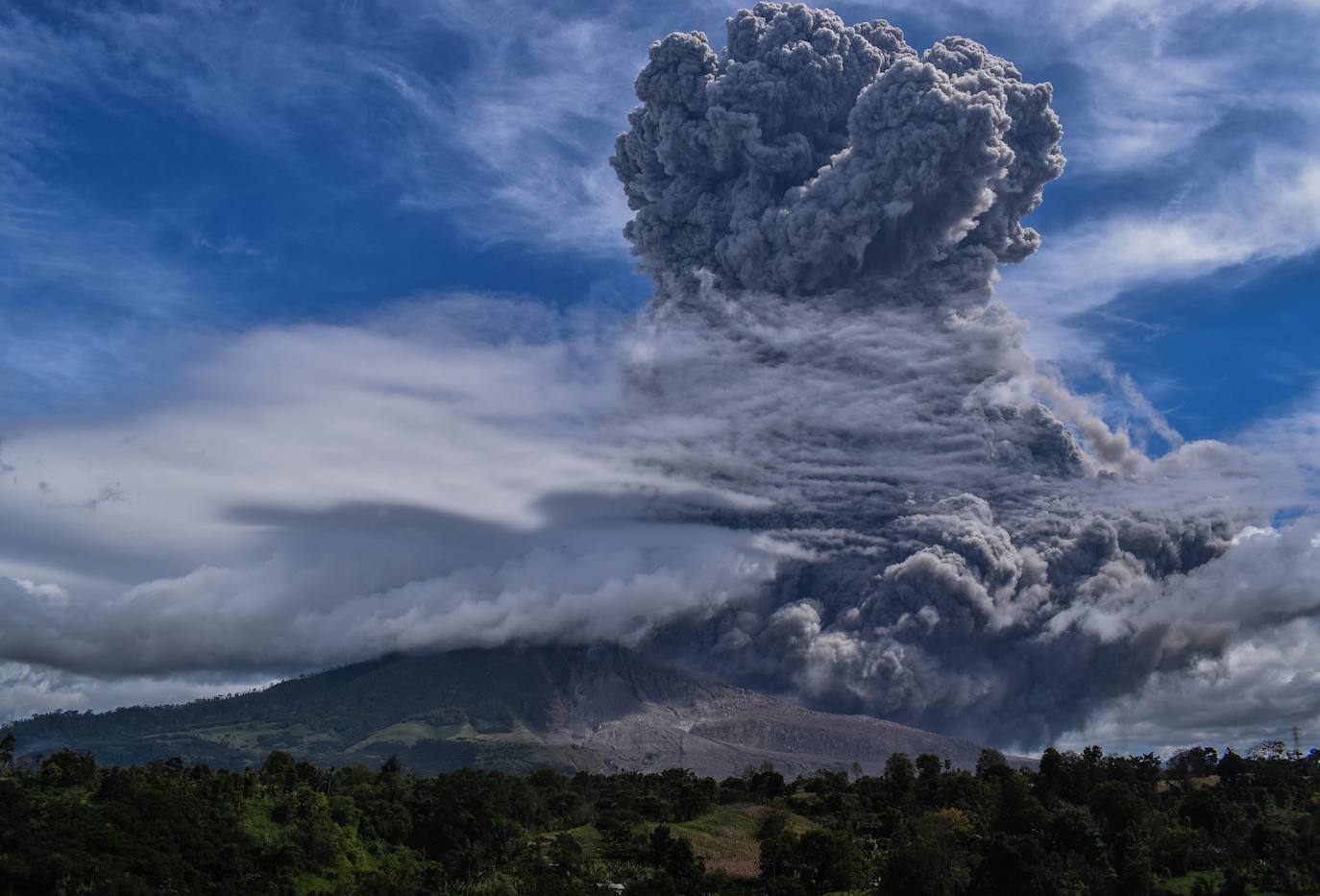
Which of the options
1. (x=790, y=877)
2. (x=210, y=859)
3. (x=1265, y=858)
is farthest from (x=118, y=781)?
(x=1265, y=858)

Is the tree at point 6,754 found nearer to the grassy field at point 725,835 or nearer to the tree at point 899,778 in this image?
the grassy field at point 725,835

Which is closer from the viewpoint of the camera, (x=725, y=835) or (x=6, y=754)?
(x=6, y=754)

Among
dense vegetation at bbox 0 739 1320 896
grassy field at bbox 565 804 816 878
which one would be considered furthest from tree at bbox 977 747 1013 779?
grassy field at bbox 565 804 816 878

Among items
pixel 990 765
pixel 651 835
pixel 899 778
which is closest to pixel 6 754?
pixel 651 835

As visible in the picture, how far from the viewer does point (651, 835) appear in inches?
3541

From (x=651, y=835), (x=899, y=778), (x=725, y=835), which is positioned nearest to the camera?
(x=651, y=835)

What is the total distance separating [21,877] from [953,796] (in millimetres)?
72873

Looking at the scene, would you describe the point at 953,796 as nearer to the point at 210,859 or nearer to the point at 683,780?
the point at 683,780

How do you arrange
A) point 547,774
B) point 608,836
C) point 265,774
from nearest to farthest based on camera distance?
point 608,836
point 265,774
point 547,774

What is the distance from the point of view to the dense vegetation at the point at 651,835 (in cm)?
7238

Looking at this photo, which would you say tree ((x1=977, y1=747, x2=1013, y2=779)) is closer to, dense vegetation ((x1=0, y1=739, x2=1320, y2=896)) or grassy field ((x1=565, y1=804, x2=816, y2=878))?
dense vegetation ((x1=0, y1=739, x2=1320, y2=896))

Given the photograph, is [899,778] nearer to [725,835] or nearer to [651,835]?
[725,835]

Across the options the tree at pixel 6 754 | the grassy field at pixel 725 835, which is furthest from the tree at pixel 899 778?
the tree at pixel 6 754

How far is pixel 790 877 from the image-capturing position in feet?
258
